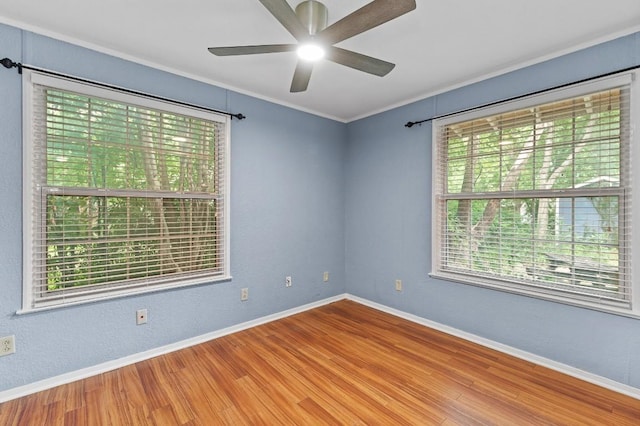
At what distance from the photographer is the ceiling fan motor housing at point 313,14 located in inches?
68.8

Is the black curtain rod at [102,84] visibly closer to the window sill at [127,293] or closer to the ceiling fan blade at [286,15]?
the ceiling fan blade at [286,15]

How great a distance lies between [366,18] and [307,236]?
2.52 metres

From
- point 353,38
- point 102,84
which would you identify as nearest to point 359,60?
point 353,38

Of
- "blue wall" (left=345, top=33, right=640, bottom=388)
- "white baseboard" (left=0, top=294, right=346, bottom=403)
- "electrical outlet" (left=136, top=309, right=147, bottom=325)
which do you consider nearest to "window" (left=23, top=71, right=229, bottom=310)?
"electrical outlet" (left=136, top=309, right=147, bottom=325)

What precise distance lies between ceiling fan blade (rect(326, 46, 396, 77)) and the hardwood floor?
2.14 m

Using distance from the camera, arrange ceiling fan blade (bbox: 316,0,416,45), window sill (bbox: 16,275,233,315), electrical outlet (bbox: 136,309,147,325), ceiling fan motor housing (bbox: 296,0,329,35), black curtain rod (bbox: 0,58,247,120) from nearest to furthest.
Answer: ceiling fan blade (bbox: 316,0,416,45) → ceiling fan motor housing (bbox: 296,0,329,35) → black curtain rod (bbox: 0,58,247,120) → window sill (bbox: 16,275,233,315) → electrical outlet (bbox: 136,309,147,325)

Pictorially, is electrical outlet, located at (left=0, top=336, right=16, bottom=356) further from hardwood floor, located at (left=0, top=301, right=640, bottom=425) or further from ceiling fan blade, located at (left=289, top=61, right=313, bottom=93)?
ceiling fan blade, located at (left=289, top=61, right=313, bottom=93)

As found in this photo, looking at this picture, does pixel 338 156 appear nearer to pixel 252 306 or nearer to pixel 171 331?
pixel 252 306

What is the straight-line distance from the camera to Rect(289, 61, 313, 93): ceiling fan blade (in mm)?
2006

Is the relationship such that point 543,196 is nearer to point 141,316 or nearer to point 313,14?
point 313,14

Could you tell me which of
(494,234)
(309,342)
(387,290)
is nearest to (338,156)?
(387,290)

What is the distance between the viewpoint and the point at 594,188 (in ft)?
7.18

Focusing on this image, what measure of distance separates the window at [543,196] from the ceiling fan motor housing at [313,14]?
67.4 inches

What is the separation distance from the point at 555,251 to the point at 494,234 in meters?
0.46
